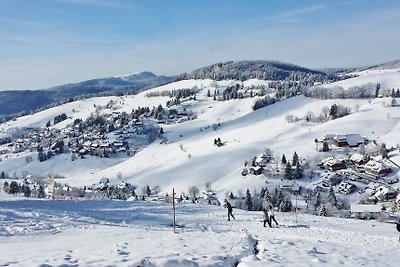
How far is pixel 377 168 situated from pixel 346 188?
457 inches

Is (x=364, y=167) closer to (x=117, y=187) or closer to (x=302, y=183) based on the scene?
(x=302, y=183)

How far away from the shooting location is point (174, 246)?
15023mm

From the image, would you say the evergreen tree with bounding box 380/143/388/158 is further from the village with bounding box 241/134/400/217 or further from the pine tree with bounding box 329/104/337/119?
the pine tree with bounding box 329/104/337/119

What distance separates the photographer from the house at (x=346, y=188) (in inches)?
3430

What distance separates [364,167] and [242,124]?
72218 millimetres

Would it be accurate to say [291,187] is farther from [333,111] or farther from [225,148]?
[333,111]

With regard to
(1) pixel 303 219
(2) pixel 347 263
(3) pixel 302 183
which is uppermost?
(2) pixel 347 263

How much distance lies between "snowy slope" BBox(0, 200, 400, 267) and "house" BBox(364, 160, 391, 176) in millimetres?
72611

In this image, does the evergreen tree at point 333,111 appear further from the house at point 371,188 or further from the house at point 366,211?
the house at point 366,211

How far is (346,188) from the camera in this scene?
288 ft

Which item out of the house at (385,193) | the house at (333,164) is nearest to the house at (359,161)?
the house at (333,164)

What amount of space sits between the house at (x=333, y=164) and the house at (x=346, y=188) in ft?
42.3

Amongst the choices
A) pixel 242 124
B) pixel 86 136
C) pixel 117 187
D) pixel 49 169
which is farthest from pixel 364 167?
pixel 86 136

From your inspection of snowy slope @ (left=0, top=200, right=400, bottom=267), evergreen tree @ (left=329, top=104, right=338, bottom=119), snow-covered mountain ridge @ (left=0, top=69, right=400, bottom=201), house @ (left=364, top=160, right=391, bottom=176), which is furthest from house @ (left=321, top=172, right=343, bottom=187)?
snowy slope @ (left=0, top=200, right=400, bottom=267)
